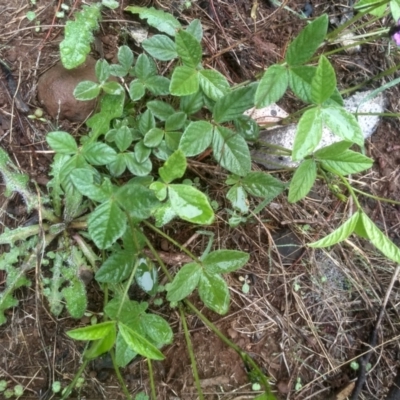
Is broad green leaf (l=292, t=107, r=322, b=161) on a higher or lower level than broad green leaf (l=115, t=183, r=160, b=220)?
higher

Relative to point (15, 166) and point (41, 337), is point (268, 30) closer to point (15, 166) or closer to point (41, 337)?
point (15, 166)

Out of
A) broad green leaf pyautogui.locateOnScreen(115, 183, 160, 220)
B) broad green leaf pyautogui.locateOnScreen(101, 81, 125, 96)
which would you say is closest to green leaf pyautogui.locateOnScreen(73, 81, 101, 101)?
broad green leaf pyautogui.locateOnScreen(101, 81, 125, 96)

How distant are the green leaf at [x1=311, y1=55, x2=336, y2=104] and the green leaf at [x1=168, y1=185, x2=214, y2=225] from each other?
349 millimetres

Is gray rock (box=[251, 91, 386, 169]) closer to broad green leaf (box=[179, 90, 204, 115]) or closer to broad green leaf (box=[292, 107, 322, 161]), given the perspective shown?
broad green leaf (box=[179, 90, 204, 115])

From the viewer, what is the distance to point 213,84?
1360 millimetres

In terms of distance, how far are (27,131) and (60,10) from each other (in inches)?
16.3

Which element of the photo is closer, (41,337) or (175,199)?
(175,199)

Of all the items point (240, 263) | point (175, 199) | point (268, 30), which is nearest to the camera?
point (175, 199)

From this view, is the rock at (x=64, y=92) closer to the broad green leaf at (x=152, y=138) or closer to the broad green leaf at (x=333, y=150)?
the broad green leaf at (x=152, y=138)

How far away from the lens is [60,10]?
1.61 metres

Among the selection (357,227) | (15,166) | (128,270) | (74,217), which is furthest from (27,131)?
(357,227)

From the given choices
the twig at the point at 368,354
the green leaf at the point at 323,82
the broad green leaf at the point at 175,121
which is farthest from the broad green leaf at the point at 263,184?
the twig at the point at 368,354

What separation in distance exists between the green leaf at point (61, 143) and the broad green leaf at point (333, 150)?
665 millimetres

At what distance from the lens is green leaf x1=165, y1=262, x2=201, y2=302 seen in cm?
130
